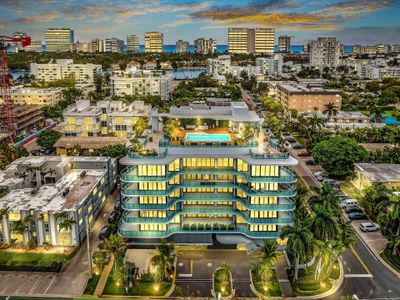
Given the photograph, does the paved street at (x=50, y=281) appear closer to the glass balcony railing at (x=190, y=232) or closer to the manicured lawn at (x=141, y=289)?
the manicured lawn at (x=141, y=289)

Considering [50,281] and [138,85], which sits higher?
[138,85]

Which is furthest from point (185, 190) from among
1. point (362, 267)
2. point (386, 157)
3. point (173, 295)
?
point (386, 157)

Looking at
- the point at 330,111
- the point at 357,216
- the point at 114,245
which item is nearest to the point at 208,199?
the point at 114,245

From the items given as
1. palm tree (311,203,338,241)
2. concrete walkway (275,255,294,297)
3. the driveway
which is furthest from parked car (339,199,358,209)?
the driveway

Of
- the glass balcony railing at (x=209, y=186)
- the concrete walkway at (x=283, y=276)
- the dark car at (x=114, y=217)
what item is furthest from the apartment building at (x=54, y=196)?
the concrete walkway at (x=283, y=276)

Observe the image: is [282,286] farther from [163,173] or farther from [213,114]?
[213,114]

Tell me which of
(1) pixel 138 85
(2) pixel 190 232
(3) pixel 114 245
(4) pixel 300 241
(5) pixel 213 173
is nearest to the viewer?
(4) pixel 300 241

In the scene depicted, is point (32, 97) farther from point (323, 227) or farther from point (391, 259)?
point (391, 259)
